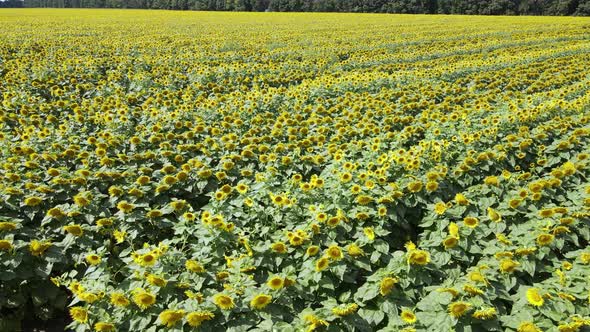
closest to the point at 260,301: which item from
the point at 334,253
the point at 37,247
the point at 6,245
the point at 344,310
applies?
the point at 344,310

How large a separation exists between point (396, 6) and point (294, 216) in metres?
65.1

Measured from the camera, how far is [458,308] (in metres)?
2.93

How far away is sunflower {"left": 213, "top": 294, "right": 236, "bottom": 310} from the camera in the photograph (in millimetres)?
2994

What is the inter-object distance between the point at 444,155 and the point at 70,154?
5.36 m

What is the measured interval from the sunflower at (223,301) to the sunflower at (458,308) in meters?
1.67

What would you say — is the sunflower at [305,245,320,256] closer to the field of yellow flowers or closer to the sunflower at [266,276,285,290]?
the field of yellow flowers

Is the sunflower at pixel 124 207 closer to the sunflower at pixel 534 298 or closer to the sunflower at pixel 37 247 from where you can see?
the sunflower at pixel 37 247

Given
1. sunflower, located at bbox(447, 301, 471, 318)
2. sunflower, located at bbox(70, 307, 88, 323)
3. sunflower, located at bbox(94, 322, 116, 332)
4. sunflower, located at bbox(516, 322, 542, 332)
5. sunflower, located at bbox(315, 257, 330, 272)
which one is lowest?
sunflower, located at bbox(94, 322, 116, 332)

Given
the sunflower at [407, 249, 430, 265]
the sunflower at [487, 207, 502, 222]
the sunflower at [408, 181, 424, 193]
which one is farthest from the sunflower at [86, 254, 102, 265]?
the sunflower at [487, 207, 502, 222]

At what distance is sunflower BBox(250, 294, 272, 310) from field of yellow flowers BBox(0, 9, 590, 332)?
16 mm

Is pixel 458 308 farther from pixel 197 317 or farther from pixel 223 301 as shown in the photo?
pixel 197 317

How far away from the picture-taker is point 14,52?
15062 mm

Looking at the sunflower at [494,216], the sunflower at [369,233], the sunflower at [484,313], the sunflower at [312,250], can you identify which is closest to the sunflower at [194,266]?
the sunflower at [312,250]

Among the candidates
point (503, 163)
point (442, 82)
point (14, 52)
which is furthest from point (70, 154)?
point (14, 52)
